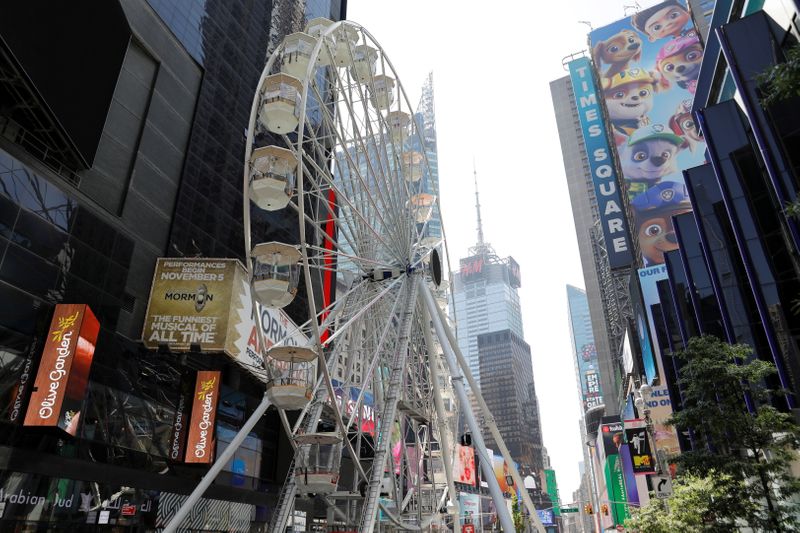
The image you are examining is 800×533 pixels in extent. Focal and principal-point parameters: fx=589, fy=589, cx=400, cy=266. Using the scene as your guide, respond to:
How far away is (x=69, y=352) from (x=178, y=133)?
13.2 m

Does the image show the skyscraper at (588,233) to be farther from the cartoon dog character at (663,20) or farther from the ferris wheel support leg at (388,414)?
the ferris wheel support leg at (388,414)

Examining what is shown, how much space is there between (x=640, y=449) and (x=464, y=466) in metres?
55.1

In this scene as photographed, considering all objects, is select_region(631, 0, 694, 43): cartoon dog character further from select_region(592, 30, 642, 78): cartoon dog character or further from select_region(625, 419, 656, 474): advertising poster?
select_region(625, 419, 656, 474): advertising poster

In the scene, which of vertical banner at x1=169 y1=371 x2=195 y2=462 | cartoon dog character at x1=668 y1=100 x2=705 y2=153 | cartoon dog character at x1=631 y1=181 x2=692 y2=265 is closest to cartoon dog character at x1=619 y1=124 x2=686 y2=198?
cartoon dog character at x1=668 y1=100 x2=705 y2=153

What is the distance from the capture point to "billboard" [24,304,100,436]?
17.2 meters

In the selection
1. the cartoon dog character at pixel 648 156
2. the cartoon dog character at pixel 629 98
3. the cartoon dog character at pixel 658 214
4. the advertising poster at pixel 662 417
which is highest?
the cartoon dog character at pixel 629 98

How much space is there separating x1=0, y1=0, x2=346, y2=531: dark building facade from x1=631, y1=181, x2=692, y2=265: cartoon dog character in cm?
3632

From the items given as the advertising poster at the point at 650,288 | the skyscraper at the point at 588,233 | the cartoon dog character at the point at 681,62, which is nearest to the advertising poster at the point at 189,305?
the advertising poster at the point at 650,288

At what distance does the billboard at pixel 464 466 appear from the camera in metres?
80.3

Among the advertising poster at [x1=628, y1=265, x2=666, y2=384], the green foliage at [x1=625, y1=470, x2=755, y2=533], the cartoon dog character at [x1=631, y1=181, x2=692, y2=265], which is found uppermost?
the cartoon dog character at [x1=631, y1=181, x2=692, y2=265]

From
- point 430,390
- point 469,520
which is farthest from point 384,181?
point 469,520

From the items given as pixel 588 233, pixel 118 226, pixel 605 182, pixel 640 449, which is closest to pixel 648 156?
pixel 605 182

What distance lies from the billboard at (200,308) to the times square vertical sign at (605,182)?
137ft

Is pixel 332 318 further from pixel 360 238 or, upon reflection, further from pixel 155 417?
pixel 155 417
